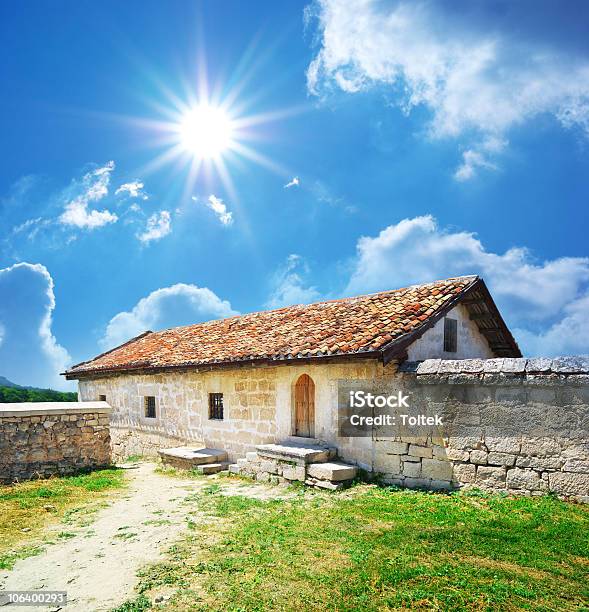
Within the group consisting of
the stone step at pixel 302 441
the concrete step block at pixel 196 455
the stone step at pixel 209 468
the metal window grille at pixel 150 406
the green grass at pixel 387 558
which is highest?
the metal window grille at pixel 150 406

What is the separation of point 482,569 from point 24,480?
9.76m

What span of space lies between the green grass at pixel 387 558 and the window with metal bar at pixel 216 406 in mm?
5442

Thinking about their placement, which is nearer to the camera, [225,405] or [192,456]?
[192,456]

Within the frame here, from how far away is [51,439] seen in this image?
441 inches

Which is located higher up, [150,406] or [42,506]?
[150,406]

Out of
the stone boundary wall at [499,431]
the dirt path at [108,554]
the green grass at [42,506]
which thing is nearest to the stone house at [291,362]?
the stone boundary wall at [499,431]

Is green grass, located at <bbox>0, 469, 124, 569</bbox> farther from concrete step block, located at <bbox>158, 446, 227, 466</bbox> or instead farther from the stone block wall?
the stone block wall

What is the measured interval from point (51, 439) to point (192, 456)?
3.25 meters

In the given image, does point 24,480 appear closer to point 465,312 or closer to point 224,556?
point 224,556

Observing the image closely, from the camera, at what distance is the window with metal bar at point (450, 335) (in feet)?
38.5

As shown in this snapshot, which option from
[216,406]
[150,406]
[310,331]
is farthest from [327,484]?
[150,406]

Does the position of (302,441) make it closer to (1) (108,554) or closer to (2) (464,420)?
(2) (464,420)

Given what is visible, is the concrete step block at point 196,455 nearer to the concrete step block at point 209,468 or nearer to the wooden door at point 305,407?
the concrete step block at point 209,468

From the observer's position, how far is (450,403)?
8.71 meters
